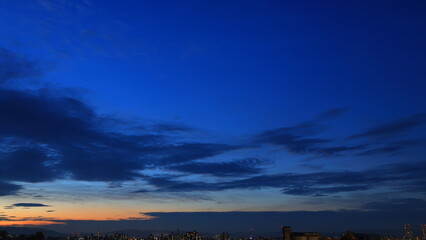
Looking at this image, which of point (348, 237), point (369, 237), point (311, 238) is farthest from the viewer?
point (369, 237)

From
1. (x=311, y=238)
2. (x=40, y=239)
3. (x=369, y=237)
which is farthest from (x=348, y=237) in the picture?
(x=40, y=239)

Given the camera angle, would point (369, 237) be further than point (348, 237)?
Yes

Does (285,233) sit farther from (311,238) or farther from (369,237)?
(369,237)

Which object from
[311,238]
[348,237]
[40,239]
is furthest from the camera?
[40,239]

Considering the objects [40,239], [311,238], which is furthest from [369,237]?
[40,239]

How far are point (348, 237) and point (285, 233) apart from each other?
29.8ft

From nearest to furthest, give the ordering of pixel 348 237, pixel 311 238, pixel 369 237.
→ pixel 348 237
pixel 311 238
pixel 369 237

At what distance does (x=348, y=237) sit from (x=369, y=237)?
1441 cm

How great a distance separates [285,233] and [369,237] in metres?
15.8

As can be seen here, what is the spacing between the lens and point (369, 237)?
210 ft

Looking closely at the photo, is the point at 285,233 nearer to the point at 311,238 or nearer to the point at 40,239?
the point at 311,238

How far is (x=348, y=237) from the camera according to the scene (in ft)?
171

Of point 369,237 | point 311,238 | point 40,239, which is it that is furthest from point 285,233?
point 40,239

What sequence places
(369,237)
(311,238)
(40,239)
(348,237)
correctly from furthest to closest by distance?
(40,239)
(369,237)
(311,238)
(348,237)
